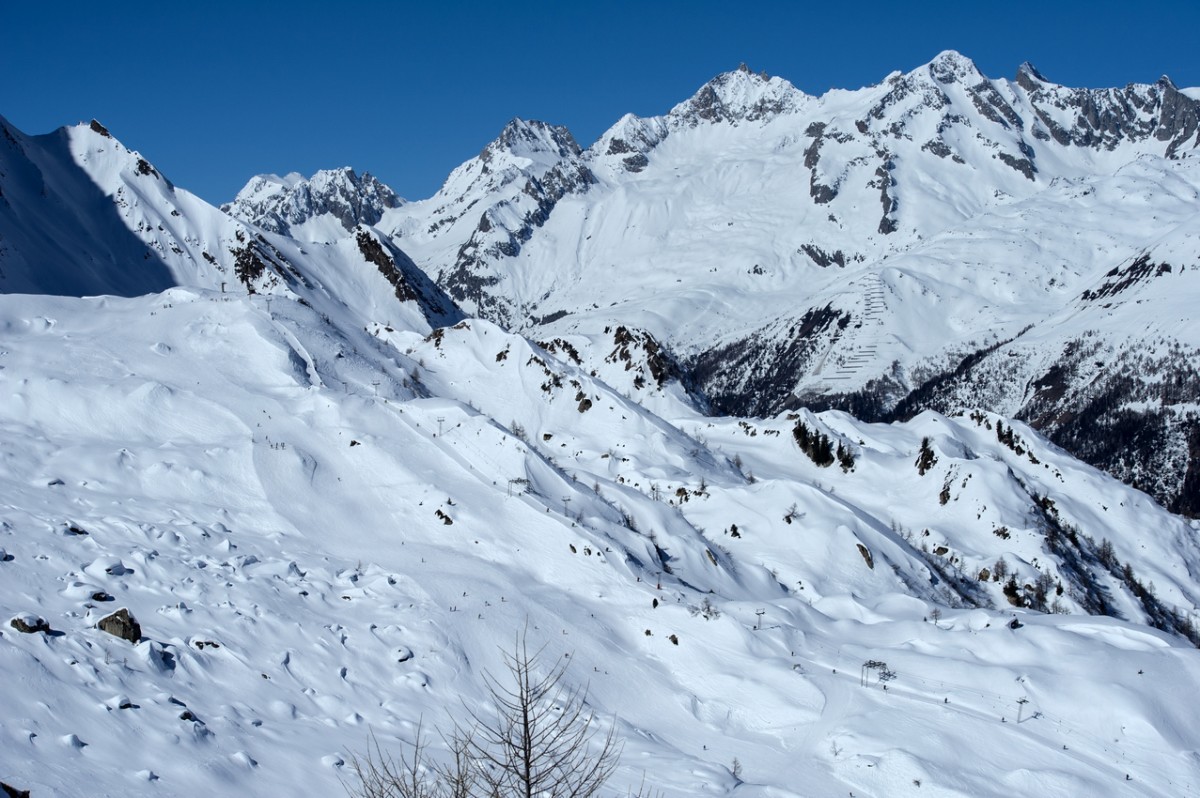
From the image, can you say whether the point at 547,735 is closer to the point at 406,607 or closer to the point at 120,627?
the point at 406,607

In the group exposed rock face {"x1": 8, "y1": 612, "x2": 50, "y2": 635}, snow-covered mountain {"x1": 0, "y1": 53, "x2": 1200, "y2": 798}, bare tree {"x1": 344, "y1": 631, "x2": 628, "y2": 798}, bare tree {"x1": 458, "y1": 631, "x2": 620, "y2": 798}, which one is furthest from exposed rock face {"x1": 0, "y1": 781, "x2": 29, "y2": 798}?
bare tree {"x1": 458, "y1": 631, "x2": 620, "y2": 798}

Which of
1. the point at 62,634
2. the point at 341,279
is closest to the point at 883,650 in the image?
the point at 62,634

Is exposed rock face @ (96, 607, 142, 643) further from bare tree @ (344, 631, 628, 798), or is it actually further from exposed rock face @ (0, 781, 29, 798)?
exposed rock face @ (0, 781, 29, 798)

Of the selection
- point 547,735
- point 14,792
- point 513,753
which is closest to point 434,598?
point 547,735

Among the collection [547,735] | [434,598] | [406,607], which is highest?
[434,598]

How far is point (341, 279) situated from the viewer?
9956 centimetres

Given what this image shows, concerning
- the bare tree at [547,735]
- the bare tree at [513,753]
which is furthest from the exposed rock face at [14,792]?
the bare tree at [547,735]

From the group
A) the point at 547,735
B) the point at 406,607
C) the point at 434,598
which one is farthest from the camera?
the point at 434,598

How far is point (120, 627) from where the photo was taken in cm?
1688

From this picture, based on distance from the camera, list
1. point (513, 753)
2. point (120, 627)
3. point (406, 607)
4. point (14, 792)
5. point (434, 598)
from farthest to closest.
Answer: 1. point (434, 598)
2. point (406, 607)
3. point (120, 627)
4. point (513, 753)
5. point (14, 792)

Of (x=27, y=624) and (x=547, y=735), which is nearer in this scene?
(x=27, y=624)

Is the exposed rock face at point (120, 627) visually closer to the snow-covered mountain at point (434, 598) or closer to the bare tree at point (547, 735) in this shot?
the snow-covered mountain at point (434, 598)

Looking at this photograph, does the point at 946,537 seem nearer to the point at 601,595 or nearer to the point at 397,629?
the point at 601,595

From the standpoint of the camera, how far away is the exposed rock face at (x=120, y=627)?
16.8 metres
